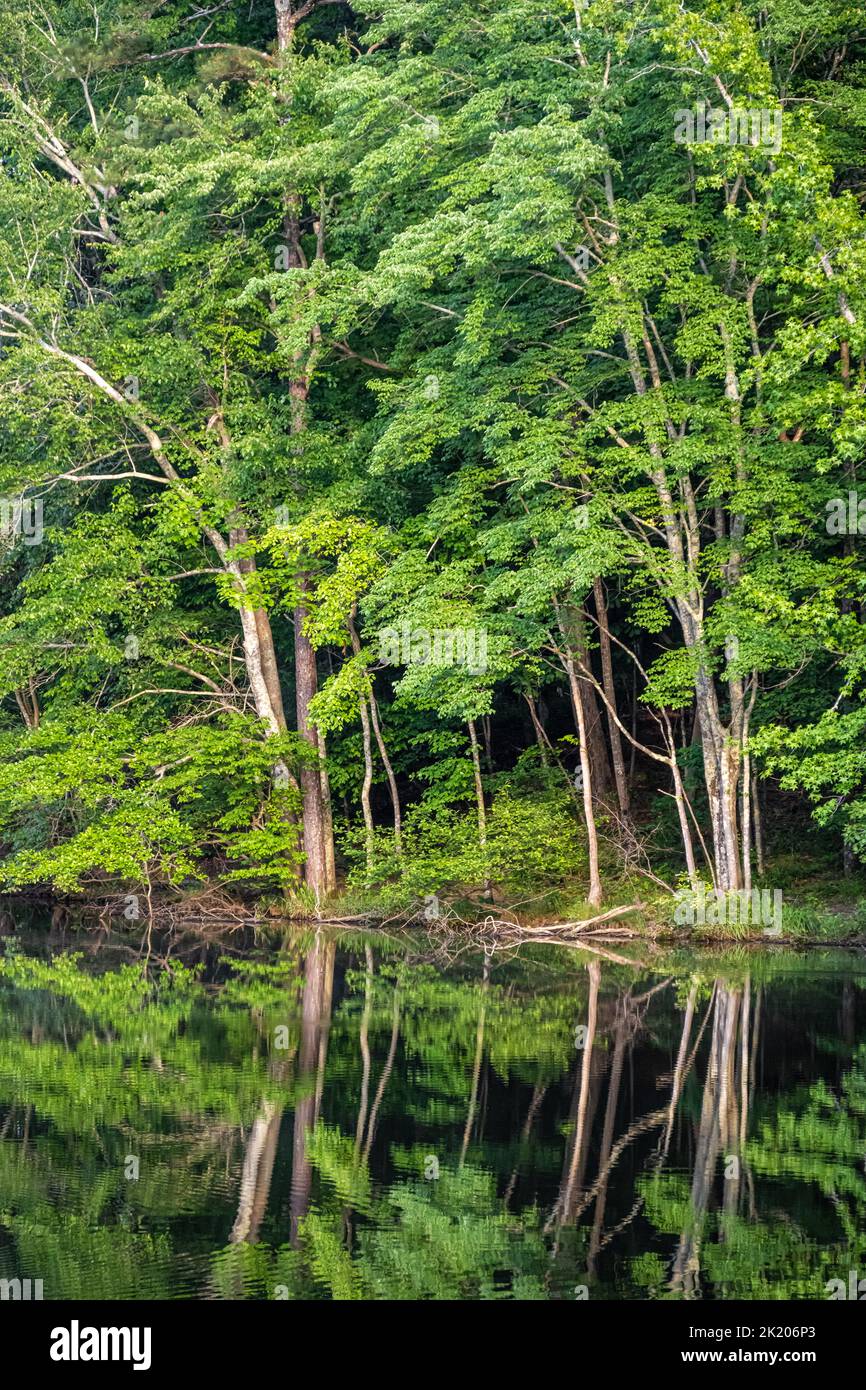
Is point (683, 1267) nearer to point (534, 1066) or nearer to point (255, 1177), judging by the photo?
point (255, 1177)

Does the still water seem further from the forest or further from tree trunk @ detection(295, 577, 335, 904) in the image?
tree trunk @ detection(295, 577, 335, 904)

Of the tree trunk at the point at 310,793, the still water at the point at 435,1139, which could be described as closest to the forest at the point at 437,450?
the tree trunk at the point at 310,793

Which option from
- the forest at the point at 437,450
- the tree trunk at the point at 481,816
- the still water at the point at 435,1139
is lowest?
the still water at the point at 435,1139

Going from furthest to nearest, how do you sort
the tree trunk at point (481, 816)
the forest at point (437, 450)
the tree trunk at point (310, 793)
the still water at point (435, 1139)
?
the tree trunk at point (310, 793), the tree trunk at point (481, 816), the forest at point (437, 450), the still water at point (435, 1139)

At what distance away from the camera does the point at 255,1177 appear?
9.02m

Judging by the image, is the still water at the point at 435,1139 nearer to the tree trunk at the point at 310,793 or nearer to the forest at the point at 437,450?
the forest at the point at 437,450

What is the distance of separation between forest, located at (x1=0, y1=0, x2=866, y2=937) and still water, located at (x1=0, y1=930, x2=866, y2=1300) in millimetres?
5986

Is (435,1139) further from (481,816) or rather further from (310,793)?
(310,793)

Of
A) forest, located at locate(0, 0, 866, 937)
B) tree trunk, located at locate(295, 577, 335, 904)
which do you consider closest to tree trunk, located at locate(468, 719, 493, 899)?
forest, located at locate(0, 0, 866, 937)

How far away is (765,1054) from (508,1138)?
3547 millimetres

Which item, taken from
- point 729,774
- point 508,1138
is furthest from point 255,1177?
point 729,774

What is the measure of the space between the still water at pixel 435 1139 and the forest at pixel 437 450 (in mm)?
5986

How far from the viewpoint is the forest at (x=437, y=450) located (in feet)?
66.1

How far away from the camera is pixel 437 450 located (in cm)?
2595
